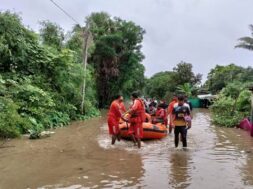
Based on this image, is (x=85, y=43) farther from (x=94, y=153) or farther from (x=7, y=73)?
(x=94, y=153)

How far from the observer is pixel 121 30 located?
4422 centimetres

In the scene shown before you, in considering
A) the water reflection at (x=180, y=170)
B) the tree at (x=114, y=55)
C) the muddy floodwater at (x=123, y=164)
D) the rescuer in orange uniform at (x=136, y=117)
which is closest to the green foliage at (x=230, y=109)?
the muddy floodwater at (x=123, y=164)

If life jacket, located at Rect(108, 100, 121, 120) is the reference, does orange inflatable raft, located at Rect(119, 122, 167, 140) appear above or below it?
below

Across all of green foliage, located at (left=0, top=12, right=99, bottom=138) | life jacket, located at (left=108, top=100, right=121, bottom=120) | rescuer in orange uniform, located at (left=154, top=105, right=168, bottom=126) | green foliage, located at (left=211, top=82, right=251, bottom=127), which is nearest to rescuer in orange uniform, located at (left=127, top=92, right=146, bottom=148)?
life jacket, located at (left=108, top=100, right=121, bottom=120)

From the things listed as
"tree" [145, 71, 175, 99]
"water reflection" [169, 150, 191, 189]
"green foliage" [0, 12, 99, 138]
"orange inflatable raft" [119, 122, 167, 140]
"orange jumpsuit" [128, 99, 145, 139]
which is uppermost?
"tree" [145, 71, 175, 99]

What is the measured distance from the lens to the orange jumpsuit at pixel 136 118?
12312 mm

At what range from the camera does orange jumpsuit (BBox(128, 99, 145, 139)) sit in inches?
485

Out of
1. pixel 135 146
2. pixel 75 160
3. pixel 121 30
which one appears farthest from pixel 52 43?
pixel 75 160

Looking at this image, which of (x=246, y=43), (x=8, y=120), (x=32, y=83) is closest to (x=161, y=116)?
(x=8, y=120)

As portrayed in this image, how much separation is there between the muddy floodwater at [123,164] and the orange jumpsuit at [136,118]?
0.57 metres

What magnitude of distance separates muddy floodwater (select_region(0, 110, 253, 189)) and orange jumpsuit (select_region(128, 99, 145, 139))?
568 mm

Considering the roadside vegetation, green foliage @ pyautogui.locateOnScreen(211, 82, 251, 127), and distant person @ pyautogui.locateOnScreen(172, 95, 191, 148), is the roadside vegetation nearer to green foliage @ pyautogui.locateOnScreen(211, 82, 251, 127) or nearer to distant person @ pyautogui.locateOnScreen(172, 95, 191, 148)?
distant person @ pyautogui.locateOnScreen(172, 95, 191, 148)

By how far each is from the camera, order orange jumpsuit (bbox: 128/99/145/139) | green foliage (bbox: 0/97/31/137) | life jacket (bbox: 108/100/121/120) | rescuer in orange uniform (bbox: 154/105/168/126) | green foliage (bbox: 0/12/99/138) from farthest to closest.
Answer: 1. rescuer in orange uniform (bbox: 154/105/168/126)
2. green foliage (bbox: 0/12/99/138)
3. green foliage (bbox: 0/97/31/137)
4. life jacket (bbox: 108/100/121/120)
5. orange jumpsuit (bbox: 128/99/145/139)

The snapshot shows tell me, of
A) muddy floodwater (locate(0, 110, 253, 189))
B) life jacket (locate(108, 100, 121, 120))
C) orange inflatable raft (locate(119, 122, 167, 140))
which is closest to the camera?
muddy floodwater (locate(0, 110, 253, 189))
